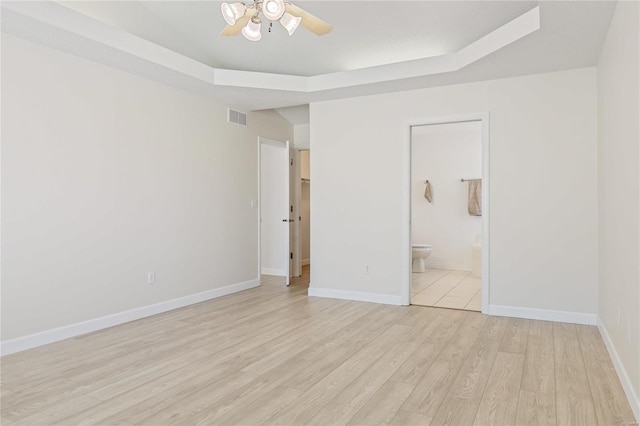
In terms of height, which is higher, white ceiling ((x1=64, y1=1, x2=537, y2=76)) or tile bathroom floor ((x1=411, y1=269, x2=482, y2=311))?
white ceiling ((x1=64, y1=1, x2=537, y2=76))

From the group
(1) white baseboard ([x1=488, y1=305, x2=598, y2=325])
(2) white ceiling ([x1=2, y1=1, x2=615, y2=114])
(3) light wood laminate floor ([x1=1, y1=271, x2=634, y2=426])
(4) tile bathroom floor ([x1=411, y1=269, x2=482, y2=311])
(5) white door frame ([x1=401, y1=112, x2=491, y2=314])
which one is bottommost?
(3) light wood laminate floor ([x1=1, y1=271, x2=634, y2=426])

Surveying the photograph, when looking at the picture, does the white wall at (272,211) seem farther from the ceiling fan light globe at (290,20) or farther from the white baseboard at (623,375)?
the white baseboard at (623,375)

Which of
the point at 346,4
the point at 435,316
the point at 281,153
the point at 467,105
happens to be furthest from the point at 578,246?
the point at 281,153

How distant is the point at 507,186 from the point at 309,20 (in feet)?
8.94

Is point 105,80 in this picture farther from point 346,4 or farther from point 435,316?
point 435,316

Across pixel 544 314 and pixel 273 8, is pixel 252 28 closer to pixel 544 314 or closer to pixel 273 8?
pixel 273 8

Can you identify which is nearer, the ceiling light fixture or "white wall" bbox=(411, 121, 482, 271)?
the ceiling light fixture

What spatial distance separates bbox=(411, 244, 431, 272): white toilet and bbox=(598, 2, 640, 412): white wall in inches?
140

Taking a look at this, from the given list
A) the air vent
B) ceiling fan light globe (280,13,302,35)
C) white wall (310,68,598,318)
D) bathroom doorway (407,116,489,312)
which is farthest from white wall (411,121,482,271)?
ceiling fan light globe (280,13,302,35)

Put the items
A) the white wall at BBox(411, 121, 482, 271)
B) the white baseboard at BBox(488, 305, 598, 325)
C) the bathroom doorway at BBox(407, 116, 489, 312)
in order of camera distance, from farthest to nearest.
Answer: the white wall at BBox(411, 121, 482, 271)
the bathroom doorway at BBox(407, 116, 489, 312)
the white baseboard at BBox(488, 305, 598, 325)

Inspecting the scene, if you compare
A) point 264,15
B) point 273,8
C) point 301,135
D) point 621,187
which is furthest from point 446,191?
point 273,8

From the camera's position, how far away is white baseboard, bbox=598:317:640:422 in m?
2.25

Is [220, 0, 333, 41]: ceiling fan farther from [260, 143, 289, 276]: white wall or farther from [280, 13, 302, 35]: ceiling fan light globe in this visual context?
[260, 143, 289, 276]: white wall

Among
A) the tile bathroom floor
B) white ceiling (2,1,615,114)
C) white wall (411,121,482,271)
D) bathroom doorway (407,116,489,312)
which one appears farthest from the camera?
white wall (411,121,482,271)
